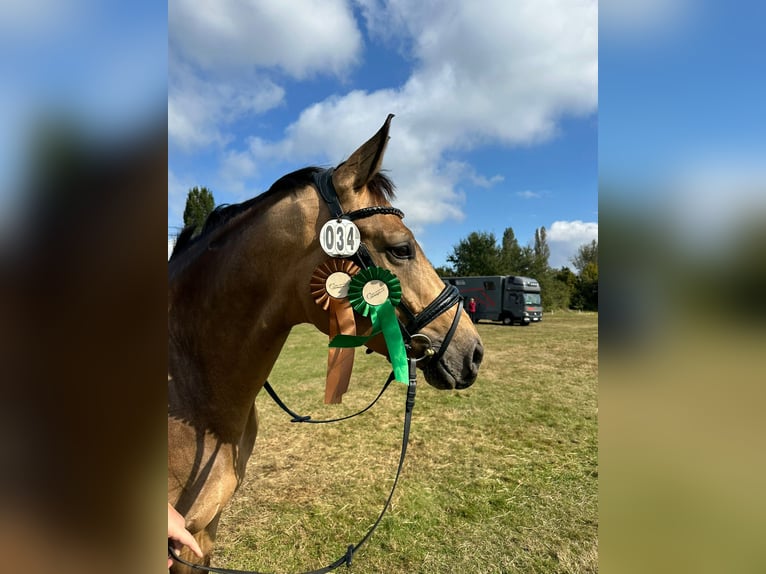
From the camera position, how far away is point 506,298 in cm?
2647

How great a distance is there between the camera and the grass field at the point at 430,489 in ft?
10.6

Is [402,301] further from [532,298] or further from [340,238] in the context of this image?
[532,298]

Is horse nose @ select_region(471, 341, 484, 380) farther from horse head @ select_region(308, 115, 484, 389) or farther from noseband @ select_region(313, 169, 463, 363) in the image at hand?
noseband @ select_region(313, 169, 463, 363)

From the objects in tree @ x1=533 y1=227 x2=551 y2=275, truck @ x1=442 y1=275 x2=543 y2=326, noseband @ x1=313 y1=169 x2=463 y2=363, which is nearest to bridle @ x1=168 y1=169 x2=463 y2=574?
noseband @ x1=313 y1=169 x2=463 y2=363

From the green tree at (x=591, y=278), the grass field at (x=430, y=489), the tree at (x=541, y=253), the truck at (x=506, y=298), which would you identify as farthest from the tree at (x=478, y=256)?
the green tree at (x=591, y=278)

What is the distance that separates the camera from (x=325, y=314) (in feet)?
6.07

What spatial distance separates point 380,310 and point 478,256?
4469 cm

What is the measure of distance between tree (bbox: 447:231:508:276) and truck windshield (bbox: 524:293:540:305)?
1721cm

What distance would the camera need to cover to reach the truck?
25797 mm
